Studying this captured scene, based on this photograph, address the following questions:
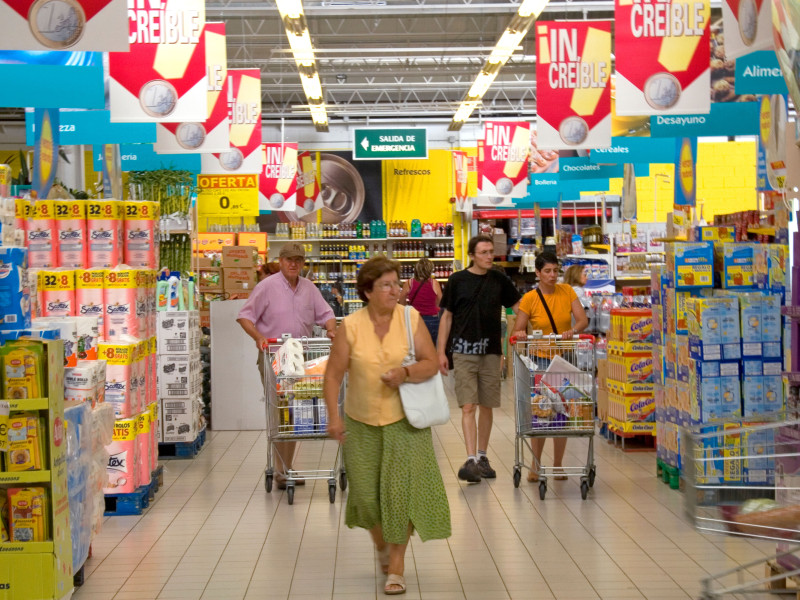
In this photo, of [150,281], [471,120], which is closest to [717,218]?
[150,281]

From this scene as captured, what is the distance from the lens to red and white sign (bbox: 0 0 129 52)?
6059 millimetres

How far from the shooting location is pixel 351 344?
505 cm

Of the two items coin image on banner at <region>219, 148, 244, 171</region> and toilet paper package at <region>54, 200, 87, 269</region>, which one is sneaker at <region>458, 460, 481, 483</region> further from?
coin image on banner at <region>219, 148, 244, 171</region>

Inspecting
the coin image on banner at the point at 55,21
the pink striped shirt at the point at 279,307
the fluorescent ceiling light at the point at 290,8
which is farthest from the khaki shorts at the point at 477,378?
the fluorescent ceiling light at the point at 290,8

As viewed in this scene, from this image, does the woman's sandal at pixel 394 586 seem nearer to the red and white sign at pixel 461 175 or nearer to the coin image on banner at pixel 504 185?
the coin image on banner at pixel 504 185

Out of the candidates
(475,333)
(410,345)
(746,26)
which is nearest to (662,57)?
(746,26)

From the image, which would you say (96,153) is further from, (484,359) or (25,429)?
(25,429)

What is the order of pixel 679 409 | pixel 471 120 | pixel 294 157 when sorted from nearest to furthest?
pixel 679 409
pixel 294 157
pixel 471 120

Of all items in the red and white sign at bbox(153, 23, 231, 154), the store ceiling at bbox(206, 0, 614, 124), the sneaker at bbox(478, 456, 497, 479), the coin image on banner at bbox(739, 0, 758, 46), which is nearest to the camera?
the coin image on banner at bbox(739, 0, 758, 46)

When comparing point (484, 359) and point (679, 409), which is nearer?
point (679, 409)

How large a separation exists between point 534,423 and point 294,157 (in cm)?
1238

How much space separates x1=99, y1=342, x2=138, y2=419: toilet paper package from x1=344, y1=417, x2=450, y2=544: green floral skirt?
2.20m

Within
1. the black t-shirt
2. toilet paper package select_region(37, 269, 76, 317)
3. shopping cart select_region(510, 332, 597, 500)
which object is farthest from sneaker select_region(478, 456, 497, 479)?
toilet paper package select_region(37, 269, 76, 317)

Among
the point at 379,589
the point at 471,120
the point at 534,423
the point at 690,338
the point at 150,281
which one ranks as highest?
the point at 471,120
